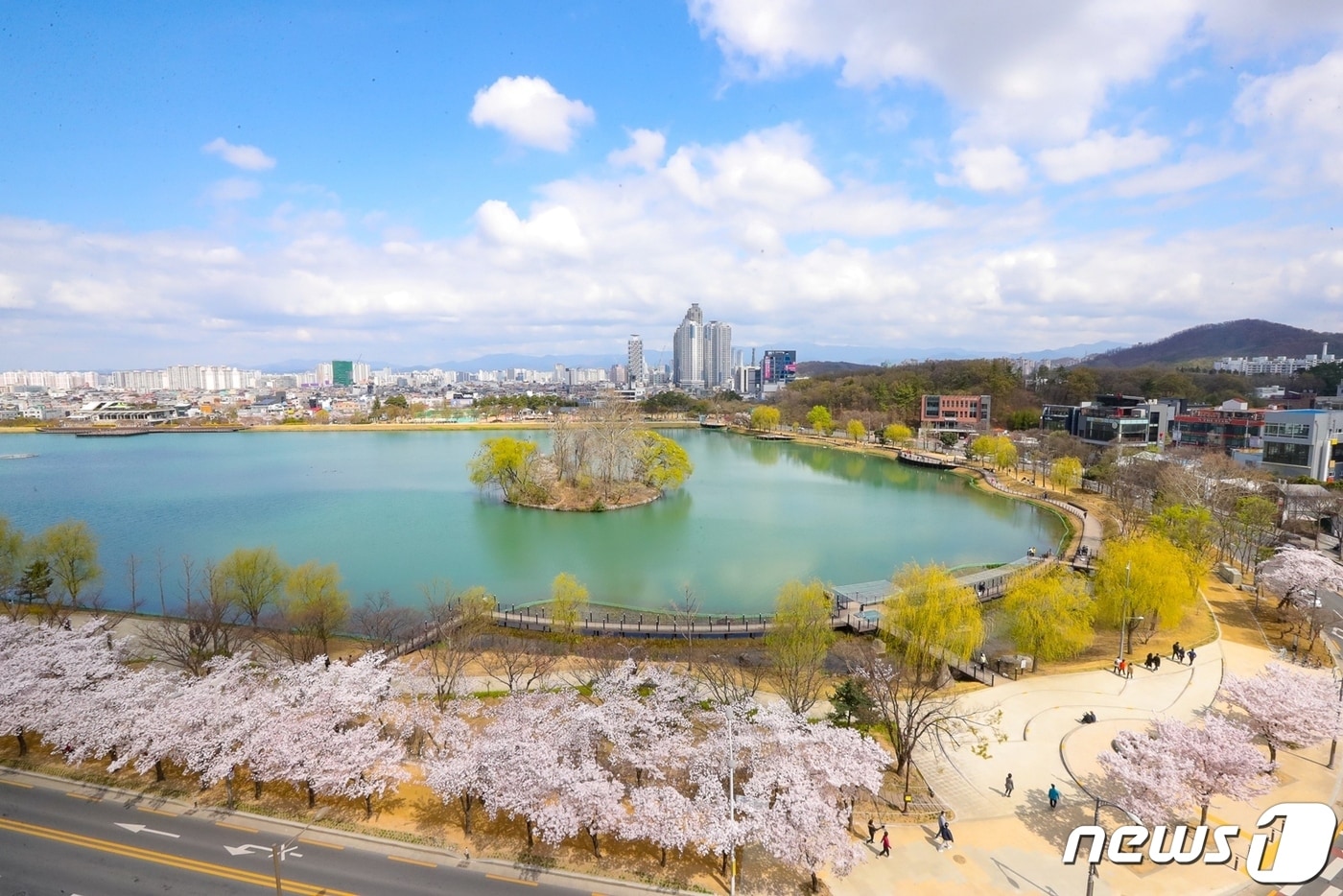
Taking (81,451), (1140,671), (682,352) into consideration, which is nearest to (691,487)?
(1140,671)

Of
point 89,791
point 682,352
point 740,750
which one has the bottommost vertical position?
point 89,791

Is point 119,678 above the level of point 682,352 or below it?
below

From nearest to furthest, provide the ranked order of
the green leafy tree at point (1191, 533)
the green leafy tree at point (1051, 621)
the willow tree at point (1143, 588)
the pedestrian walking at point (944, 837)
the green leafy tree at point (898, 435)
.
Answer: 1. the pedestrian walking at point (944, 837)
2. the green leafy tree at point (1051, 621)
3. the willow tree at point (1143, 588)
4. the green leafy tree at point (1191, 533)
5. the green leafy tree at point (898, 435)

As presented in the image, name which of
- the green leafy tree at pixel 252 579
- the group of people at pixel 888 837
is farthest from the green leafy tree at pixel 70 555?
the group of people at pixel 888 837

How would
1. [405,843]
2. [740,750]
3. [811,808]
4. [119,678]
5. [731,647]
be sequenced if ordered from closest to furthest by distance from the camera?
[811,808] → [405,843] → [740,750] → [119,678] → [731,647]

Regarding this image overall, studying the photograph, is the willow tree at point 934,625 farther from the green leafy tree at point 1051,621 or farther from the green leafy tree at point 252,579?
the green leafy tree at point 252,579

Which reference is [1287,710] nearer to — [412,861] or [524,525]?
[412,861]

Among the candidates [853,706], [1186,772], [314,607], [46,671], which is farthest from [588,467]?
[1186,772]

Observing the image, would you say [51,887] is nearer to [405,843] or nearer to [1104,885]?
[405,843]
